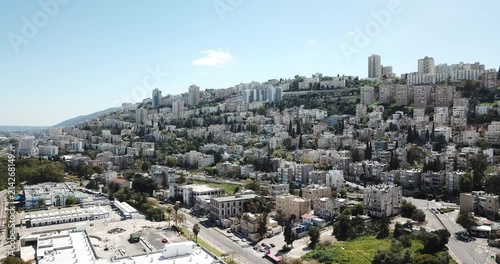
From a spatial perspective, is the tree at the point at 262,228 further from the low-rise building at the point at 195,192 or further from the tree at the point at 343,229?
the low-rise building at the point at 195,192

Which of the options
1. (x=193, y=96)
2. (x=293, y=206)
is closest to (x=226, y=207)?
(x=293, y=206)

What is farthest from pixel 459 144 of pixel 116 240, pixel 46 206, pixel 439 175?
pixel 46 206

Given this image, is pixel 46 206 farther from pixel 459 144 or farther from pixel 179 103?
pixel 179 103

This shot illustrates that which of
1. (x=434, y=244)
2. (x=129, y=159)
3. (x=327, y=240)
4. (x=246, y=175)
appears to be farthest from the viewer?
(x=129, y=159)

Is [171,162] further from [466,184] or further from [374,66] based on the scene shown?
[374,66]

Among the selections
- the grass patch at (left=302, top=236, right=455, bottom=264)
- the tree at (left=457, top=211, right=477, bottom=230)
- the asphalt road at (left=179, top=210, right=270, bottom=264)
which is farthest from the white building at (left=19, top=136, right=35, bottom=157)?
the tree at (left=457, top=211, right=477, bottom=230)

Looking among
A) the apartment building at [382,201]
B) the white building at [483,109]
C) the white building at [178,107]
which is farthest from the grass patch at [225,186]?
the white building at [178,107]
